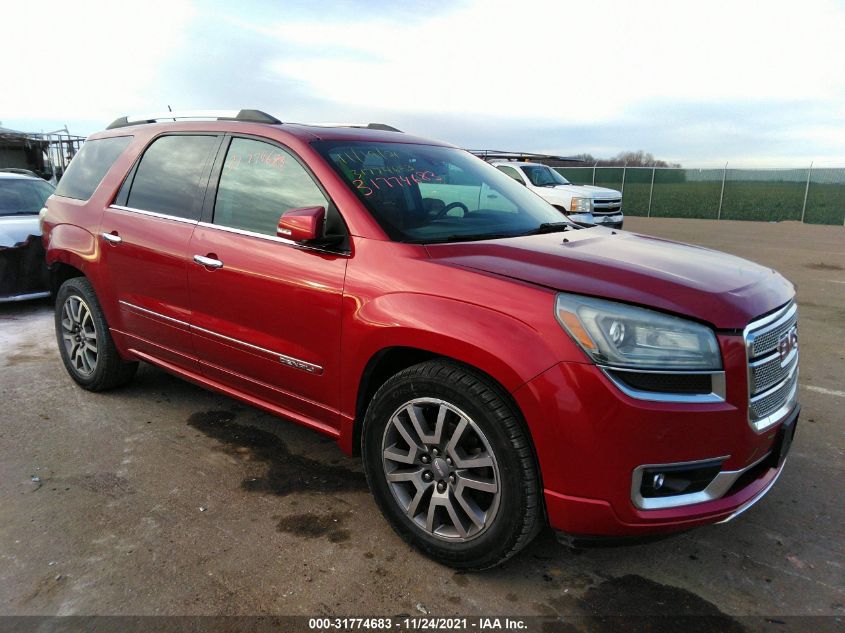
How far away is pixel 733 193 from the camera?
24.0m

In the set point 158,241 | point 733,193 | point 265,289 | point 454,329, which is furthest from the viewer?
point 733,193

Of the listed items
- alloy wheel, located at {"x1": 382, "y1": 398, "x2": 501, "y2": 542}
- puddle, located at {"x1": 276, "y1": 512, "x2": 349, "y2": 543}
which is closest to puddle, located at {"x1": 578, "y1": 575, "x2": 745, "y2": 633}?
alloy wheel, located at {"x1": 382, "y1": 398, "x2": 501, "y2": 542}

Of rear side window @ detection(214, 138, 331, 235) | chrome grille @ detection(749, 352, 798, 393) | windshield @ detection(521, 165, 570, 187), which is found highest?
windshield @ detection(521, 165, 570, 187)

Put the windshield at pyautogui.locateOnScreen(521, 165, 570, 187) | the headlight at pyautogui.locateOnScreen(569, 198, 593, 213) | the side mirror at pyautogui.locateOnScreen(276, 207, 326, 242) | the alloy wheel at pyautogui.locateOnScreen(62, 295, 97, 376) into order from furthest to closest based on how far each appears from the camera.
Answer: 1. the windshield at pyautogui.locateOnScreen(521, 165, 570, 187)
2. the headlight at pyautogui.locateOnScreen(569, 198, 593, 213)
3. the alloy wheel at pyautogui.locateOnScreen(62, 295, 97, 376)
4. the side mirror at pyautogui.locateOnScreen(276, 207, 326, 242)

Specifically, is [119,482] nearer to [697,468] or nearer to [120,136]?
[120,136]

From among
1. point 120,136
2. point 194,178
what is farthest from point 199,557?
point 120,136

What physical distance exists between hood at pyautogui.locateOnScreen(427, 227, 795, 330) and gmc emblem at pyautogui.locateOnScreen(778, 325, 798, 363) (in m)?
0.14

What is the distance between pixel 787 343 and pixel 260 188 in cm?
255

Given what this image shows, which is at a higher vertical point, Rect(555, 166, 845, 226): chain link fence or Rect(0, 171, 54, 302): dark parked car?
Rect(555, 166, 845, 226): chain link fence

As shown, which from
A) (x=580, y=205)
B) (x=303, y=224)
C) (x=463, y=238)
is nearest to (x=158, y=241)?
(x=303, y=224)

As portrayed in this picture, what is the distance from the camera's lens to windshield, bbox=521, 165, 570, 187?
1448 centimetres

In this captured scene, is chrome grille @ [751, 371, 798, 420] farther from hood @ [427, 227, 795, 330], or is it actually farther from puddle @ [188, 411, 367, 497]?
puddle @ [188, 411, 367, 497]

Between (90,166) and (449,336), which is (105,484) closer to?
(449,336)

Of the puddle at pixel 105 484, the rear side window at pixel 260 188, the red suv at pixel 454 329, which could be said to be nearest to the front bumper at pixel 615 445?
the red suv at pixel 454 329
